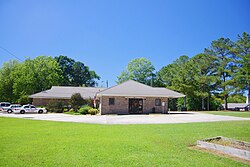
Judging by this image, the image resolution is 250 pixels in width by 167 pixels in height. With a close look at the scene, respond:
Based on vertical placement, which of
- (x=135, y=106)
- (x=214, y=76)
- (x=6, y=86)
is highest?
(x=214, y=76)

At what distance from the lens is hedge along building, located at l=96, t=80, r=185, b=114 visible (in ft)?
95.0

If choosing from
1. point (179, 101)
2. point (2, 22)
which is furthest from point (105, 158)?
point (179, 101)

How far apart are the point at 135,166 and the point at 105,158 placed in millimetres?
1102

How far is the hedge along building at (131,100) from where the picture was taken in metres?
29.0

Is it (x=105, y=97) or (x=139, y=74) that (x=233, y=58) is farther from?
(x=105, y=97)

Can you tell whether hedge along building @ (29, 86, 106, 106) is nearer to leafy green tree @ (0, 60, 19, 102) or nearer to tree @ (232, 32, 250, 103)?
leafy green tree @ (0, 60, 19, 102)

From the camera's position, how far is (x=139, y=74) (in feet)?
208

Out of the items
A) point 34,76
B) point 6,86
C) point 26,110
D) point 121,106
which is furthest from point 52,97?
point 6,86

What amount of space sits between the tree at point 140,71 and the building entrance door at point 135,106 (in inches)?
1281

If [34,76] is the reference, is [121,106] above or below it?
below

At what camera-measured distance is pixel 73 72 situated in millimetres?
74875

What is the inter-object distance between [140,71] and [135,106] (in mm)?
33966

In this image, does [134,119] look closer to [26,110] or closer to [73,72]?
[26,110]

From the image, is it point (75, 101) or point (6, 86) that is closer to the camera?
point (75, 101)
